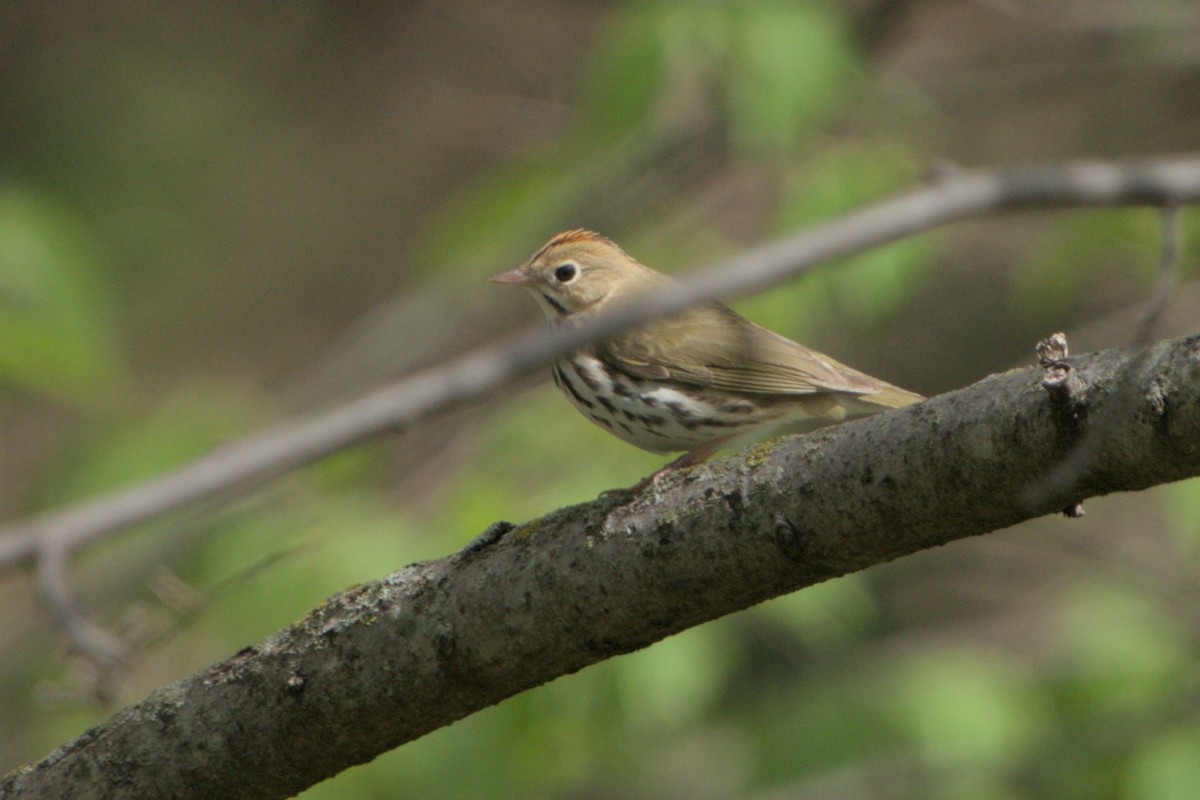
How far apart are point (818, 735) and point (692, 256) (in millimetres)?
1867

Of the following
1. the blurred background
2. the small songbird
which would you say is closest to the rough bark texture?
the blurred background

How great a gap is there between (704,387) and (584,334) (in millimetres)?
1593

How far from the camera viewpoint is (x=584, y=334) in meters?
2.13

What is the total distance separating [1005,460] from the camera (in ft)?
6.20

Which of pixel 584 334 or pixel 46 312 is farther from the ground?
pixel 46 312

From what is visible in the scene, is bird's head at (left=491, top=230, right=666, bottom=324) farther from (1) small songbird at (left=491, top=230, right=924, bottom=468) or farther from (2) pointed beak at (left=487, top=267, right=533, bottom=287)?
(1) small songbird at (left=491, top=230, right=924, bottom=468)

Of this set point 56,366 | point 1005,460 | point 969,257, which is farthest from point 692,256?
point 1005,460

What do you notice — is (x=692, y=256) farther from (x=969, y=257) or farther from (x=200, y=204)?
(x=200, y=204)

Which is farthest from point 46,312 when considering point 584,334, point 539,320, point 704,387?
point 539,320

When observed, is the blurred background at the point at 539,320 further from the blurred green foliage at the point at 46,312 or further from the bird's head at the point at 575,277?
the bird's head at the point at 575,277

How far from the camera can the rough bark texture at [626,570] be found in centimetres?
183

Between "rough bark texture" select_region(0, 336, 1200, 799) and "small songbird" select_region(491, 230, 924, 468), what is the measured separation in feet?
3.97

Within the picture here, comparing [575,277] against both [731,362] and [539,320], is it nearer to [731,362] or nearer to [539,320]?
[731,362]

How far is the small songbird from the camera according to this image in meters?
3.61
